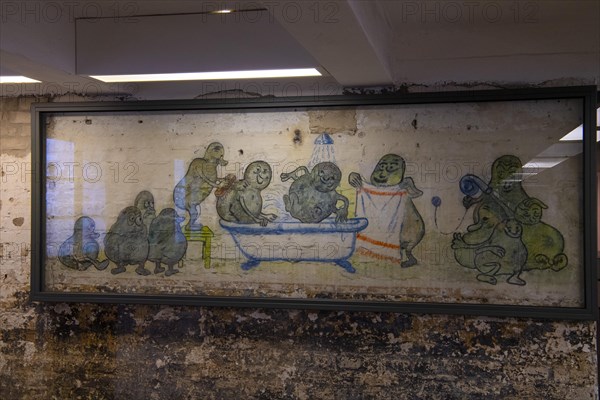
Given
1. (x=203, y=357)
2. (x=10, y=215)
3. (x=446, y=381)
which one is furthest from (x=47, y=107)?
(x=446, y=381)

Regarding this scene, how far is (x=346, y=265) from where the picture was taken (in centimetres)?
330

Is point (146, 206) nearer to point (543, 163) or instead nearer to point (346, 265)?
point (346, 265)

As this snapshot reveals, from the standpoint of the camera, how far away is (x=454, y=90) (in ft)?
10.6

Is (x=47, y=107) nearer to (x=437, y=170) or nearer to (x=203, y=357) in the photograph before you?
(x=203, y=357)

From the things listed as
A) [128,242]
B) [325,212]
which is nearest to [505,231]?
[325,212]

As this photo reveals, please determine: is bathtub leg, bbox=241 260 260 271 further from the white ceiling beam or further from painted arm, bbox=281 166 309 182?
the white ceiling beam

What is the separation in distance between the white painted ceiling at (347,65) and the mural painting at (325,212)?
22cm

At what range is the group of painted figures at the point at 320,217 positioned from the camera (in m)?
3.14

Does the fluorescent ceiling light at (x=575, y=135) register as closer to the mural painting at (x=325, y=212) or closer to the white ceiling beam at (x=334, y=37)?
the mural painting at (x=325, y=212)

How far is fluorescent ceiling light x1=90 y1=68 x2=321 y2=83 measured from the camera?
9.99 feet

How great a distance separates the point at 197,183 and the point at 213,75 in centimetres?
70

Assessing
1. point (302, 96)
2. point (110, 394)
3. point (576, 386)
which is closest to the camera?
point (576, 386)

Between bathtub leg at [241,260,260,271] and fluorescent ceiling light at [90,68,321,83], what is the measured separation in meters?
1.08

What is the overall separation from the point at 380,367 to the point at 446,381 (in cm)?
38
